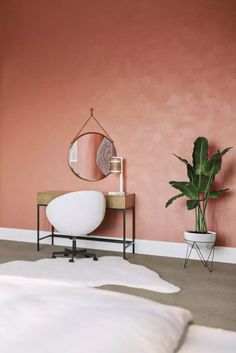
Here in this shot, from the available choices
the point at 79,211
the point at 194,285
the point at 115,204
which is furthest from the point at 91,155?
the point at 194,285

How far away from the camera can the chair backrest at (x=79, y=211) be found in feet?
12.5

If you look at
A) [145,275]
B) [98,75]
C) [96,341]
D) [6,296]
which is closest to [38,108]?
[98,75]

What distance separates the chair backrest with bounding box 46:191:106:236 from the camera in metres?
3.82

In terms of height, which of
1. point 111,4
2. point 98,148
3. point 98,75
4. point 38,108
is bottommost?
point 98,148

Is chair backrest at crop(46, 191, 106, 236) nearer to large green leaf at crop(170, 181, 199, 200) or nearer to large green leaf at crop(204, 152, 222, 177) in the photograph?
large green leaf at crop(170, 181, 199, 200)

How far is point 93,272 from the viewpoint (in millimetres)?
3461

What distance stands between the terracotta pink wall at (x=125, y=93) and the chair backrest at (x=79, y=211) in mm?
698

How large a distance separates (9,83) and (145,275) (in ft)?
10.9

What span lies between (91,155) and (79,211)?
1.04m

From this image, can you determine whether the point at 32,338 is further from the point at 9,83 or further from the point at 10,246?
the point at 9,83

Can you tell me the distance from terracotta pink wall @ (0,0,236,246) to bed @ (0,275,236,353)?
3004 millimetres

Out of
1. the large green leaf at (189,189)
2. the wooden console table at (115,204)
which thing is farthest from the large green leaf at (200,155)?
the wooden console table at (115,204)

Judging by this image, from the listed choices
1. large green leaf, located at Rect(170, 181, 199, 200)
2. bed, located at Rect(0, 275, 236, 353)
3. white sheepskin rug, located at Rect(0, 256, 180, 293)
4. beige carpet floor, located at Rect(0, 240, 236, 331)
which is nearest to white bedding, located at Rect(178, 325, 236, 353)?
bed, located at Rect(0, 275, 236, 353)

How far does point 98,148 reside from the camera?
15.0 ft
